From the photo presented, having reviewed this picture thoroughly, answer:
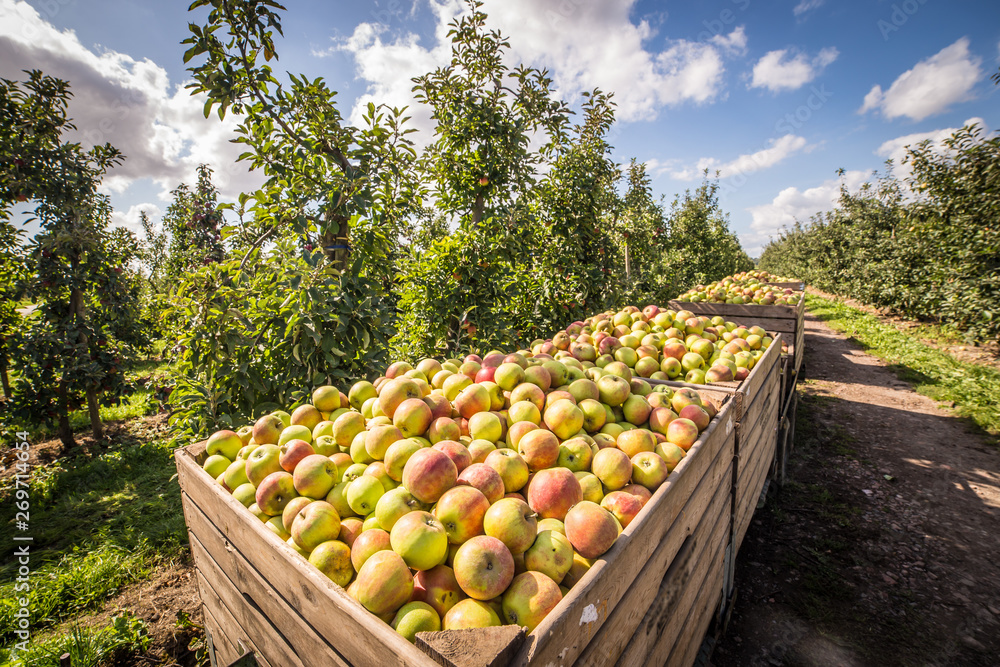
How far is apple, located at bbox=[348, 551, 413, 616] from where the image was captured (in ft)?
3.96

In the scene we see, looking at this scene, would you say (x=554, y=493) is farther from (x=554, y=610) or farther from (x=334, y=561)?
(x=334, y=561)

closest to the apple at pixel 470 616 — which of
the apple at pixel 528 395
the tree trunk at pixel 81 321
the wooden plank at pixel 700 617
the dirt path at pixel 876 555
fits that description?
the apple at pixel 528 395

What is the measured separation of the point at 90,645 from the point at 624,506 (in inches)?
150

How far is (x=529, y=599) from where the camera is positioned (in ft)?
4.11

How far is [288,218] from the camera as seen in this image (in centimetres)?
324

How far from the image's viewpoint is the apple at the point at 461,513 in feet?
4.81

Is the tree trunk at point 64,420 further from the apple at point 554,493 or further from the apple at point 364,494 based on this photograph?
the apple at point 554,493

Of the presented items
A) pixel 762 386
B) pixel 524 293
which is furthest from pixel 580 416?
pixel 524 293

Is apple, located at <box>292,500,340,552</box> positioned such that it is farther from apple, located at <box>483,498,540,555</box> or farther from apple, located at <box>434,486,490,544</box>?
apple, located at <box>483,498,540,555</box>

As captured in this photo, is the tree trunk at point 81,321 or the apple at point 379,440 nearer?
the apple at point 379,440

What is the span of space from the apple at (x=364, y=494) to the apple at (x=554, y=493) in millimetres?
634

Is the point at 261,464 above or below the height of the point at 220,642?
above

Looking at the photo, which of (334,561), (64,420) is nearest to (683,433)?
(334,561)

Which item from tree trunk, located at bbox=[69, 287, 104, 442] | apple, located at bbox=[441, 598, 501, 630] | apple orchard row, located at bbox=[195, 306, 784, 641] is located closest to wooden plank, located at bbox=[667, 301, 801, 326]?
apple orchard row, located at bbox=[195, 306, 784, 641]
